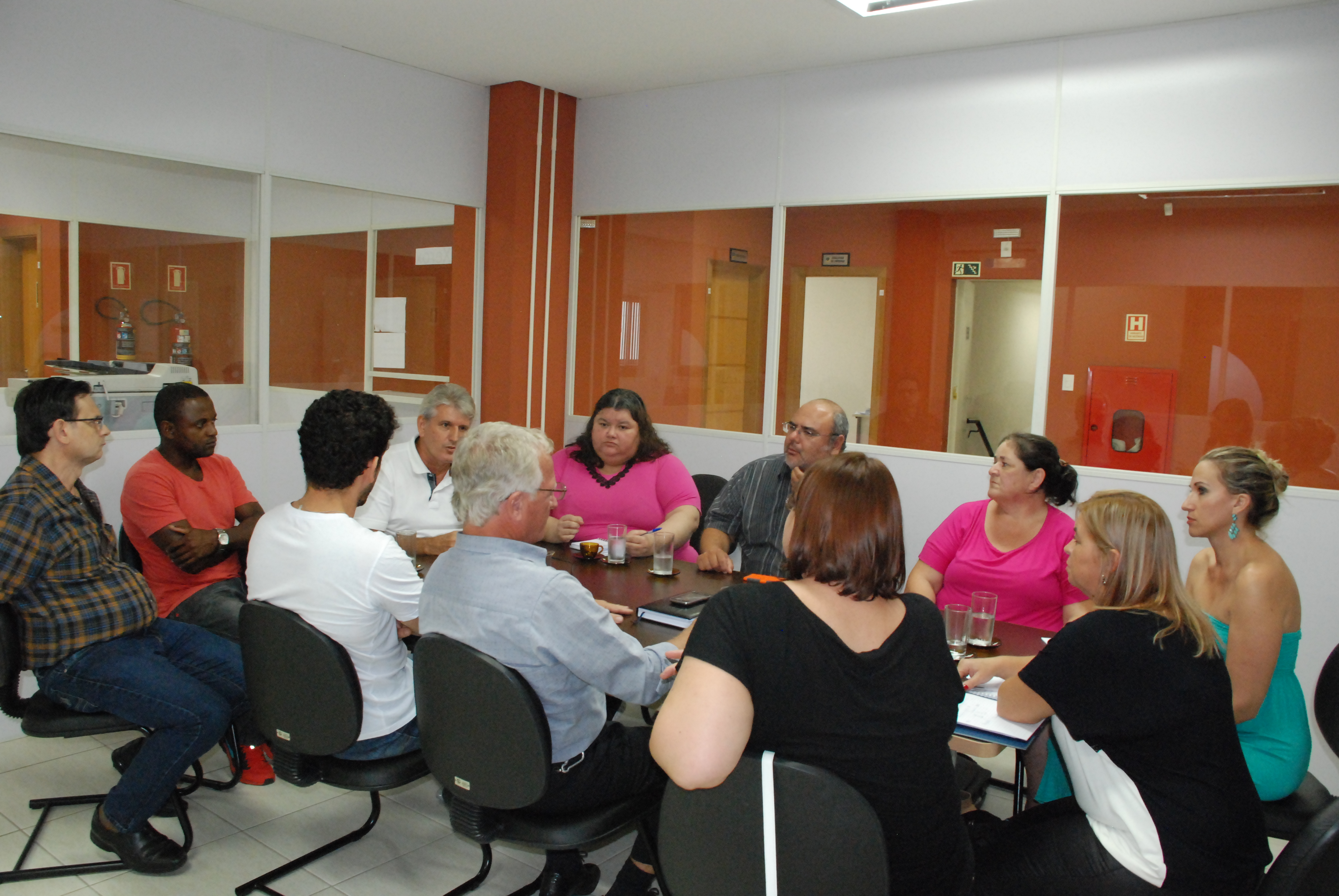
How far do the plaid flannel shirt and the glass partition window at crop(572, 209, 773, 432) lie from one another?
10.4ft

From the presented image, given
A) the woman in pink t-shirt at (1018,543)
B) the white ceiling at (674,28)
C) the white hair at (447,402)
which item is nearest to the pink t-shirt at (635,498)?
the white hair at (447,402)

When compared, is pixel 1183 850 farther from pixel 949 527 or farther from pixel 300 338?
pixel 300 338

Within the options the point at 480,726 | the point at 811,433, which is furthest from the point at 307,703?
the point at 811,433

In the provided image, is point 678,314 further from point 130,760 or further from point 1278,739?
point 1278,739

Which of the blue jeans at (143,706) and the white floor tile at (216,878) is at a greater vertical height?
the blue jeans at (143,706)

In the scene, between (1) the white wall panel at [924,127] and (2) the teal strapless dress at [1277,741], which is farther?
(1) the white wall panel at [924,127]

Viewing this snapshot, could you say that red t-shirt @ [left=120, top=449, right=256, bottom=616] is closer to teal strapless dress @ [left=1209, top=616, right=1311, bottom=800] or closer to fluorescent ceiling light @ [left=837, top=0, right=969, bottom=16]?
fluorescent ceiling light @ [left=837, top=0, right=969, bottom=16]

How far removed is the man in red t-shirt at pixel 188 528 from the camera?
338 cm

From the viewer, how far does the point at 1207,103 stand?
3.95 meters

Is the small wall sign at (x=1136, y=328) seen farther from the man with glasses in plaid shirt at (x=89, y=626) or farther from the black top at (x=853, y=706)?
the man with glasses in plaid shirt at (x=89, y=626)

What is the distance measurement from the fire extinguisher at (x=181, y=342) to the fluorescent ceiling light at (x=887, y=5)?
10.1 ft

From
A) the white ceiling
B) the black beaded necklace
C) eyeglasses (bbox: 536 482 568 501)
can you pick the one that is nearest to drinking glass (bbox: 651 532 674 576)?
the black beaded necklace

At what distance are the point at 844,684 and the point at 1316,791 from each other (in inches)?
70.6

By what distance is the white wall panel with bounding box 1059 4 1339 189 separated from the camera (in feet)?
12.3
